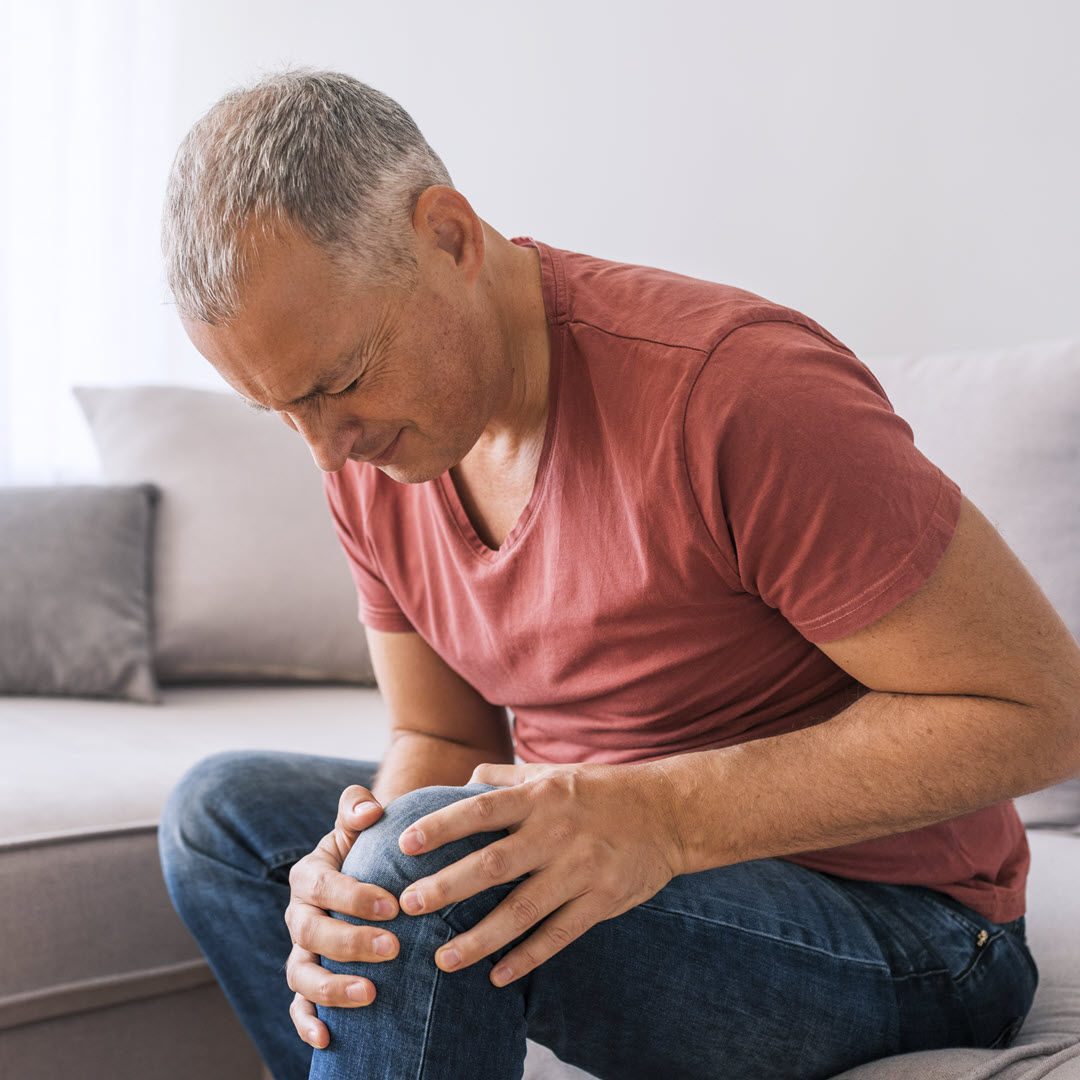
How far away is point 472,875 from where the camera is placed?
70 centimetres

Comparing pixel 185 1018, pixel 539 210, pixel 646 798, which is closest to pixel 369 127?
pixel 646 798

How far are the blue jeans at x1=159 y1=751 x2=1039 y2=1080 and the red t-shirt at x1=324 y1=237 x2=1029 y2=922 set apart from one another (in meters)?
0.05

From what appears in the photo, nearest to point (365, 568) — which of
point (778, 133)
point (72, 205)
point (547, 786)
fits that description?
point (547, 786)

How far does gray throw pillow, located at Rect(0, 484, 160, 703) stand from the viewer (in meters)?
1.73

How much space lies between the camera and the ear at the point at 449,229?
82 cm

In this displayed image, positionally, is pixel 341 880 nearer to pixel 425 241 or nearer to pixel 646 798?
pixel 646 798

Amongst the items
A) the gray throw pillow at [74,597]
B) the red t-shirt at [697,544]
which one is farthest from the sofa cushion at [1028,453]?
the gray throw pillow at [74,597]

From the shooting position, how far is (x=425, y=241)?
0.82 m

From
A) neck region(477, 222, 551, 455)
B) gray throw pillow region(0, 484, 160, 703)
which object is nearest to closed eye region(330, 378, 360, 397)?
neck region(477, 222, 551, 455)

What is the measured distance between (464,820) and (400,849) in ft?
0.16

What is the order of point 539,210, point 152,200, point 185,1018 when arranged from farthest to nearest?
1. point 152,200
2. point 539,210
3. point 185,1018

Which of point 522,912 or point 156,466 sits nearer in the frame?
point 522,912

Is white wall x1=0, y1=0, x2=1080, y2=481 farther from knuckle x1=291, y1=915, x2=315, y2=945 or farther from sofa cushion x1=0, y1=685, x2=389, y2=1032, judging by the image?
knuckle x1=291, y1=915, x2=315, y2=945

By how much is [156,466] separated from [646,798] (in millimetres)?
1392
